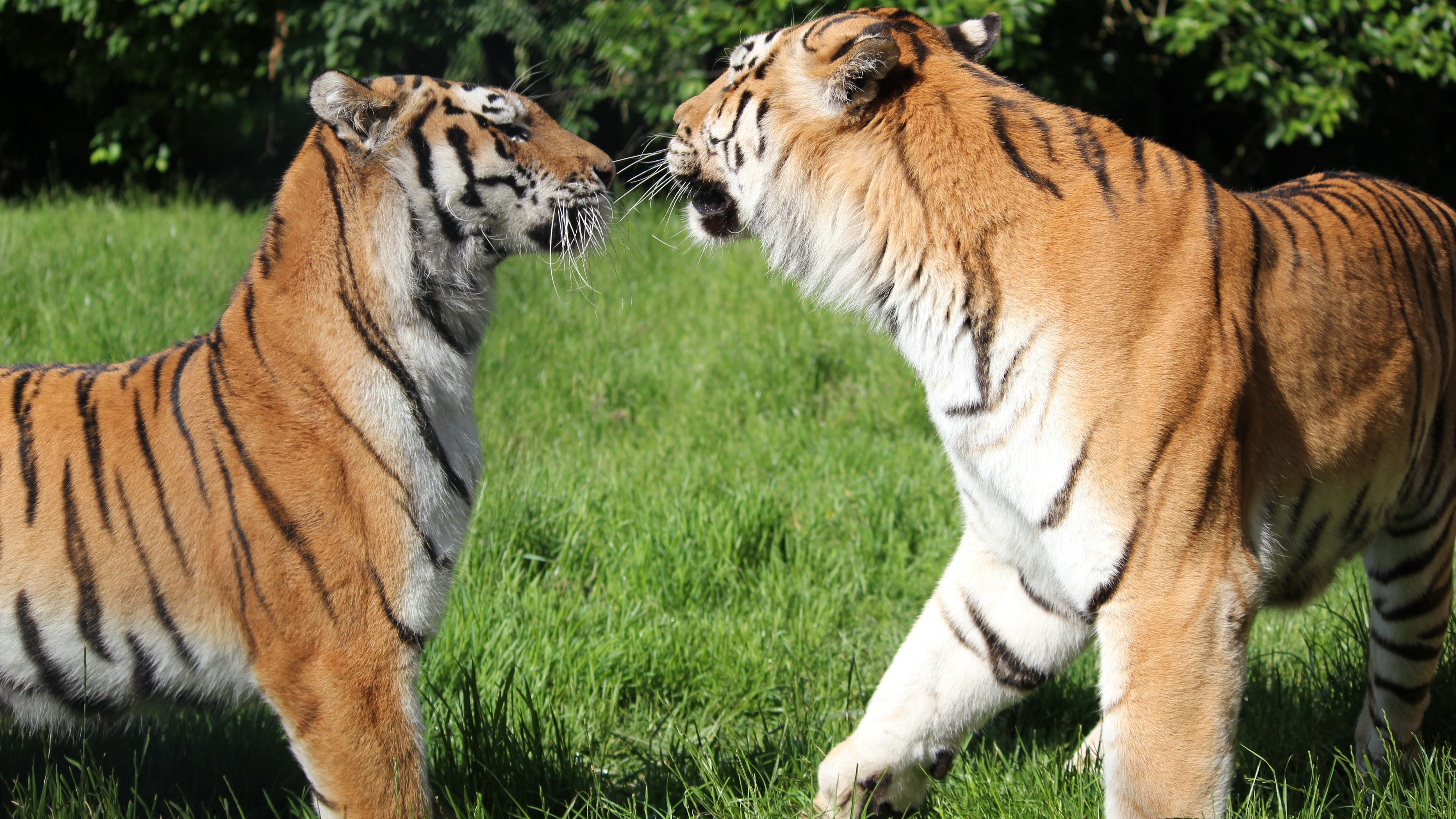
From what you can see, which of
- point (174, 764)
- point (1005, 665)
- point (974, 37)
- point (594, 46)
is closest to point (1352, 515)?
point (1005, 665)

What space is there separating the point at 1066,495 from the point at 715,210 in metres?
1.09

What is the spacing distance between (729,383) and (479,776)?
2.72 m

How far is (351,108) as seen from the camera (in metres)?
2.09

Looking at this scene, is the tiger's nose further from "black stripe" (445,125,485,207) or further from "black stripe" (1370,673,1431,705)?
"black stripe" (1370,673,1431,705)

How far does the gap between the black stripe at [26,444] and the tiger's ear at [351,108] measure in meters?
0.78

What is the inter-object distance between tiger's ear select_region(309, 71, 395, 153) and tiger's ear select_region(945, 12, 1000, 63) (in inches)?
48.3

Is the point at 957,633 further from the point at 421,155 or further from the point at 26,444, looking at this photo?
the point at 26,444

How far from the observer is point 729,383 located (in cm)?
491

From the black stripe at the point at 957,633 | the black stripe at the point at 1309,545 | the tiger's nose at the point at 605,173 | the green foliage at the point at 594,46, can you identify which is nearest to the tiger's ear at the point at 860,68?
the tiger's nose at the point at 605,173

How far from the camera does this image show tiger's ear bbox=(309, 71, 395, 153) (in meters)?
2.05

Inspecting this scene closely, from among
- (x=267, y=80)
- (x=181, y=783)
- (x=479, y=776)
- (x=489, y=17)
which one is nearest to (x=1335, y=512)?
(x=479, y=776)

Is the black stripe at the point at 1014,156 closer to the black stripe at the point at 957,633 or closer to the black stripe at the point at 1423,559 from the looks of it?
the black stripe at the point at 957,633

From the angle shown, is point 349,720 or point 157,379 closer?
point 349,720

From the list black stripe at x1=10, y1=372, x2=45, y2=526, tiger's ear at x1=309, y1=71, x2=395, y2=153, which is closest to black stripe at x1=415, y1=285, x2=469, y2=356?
tiger's ear at x1=309, y1=71, x2=395, y2=153
